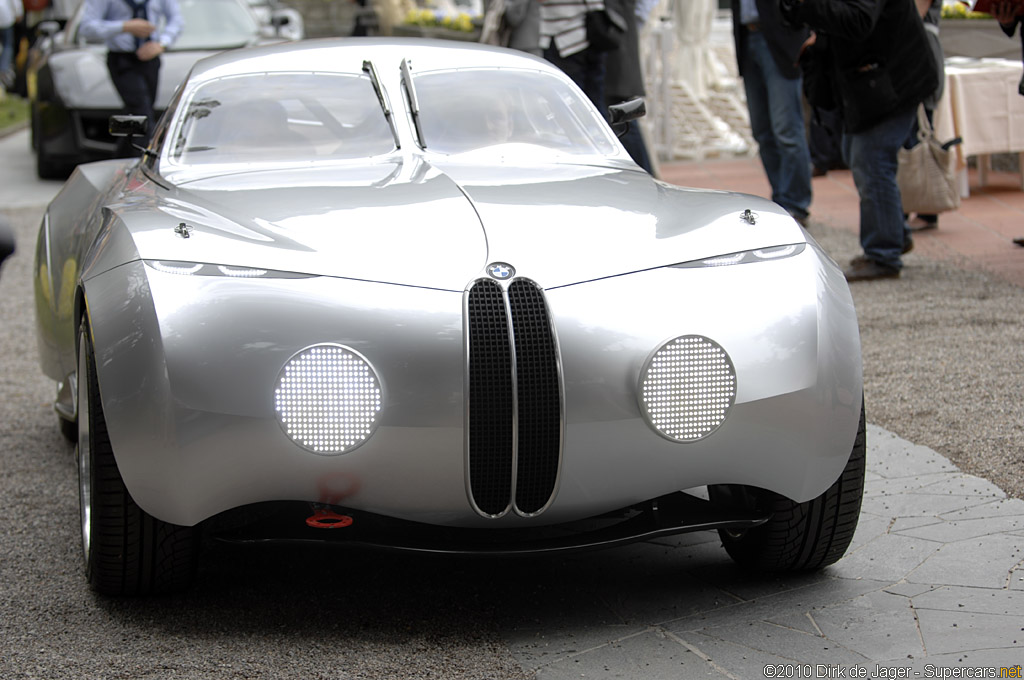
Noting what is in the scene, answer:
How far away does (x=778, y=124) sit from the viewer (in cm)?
849

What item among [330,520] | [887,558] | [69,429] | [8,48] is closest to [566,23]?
[69,429]

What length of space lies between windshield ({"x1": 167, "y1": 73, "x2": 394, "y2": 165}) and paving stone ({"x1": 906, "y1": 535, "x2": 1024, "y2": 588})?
2186 mm

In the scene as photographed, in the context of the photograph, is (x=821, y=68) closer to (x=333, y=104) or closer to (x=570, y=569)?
(x=333, y=104)

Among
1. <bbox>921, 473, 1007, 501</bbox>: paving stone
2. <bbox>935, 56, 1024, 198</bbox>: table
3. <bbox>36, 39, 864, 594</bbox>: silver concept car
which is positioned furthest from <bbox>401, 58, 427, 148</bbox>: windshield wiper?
<bbox>935, 56, 1024, 198</bbox>: table

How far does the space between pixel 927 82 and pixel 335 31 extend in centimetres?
2612

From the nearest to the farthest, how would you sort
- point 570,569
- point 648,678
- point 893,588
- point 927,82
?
1. point 648,678
2. point 893,588
3. point 570,569
4. point 927,82

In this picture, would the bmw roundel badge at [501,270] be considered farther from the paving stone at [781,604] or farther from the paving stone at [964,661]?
the paving stone at [964,661]

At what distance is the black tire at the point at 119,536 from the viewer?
3.16 metres

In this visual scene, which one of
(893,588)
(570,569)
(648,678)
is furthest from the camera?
(570,569)

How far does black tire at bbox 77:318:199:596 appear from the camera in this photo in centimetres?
316

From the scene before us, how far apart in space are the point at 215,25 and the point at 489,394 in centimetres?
1102

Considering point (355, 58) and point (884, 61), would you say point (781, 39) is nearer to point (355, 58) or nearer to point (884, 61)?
point (884, 61)

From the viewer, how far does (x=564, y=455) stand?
2.98 m

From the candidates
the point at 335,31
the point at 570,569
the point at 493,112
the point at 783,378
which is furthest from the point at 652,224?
the point at 335,31
